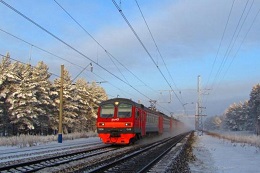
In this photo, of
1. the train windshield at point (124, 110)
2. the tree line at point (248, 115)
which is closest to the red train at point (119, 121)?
the train windshield at point (124, 110)

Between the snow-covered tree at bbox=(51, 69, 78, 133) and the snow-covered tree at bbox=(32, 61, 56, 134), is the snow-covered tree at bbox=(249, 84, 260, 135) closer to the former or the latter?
the snow-covered tree at bbox=(51, 69, 78, 133)

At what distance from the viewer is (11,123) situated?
47312mm

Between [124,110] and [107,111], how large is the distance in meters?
1.35

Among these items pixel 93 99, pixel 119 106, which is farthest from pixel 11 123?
pixel 119 106

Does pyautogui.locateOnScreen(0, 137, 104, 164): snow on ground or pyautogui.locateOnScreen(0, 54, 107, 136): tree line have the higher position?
pyautogui.locateOnScreen(0, 54, 107, 136): tree line

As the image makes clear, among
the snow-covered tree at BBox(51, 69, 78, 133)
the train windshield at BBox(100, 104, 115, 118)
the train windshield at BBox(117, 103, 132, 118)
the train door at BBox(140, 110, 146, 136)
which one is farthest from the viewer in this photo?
the snow-covered tree at BBox(51, 69, 78, 133)

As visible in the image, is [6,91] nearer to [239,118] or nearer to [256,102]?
[256,102]

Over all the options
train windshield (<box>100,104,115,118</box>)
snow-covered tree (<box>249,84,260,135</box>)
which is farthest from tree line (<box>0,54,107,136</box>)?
snow-covered tree (<box>249,84,260,135</box>)

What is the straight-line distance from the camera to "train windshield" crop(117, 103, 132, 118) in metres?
24.9

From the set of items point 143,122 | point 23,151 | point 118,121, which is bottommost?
point 23,151

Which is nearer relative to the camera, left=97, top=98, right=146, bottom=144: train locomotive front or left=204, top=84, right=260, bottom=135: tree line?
left=97, top=98, right=146, bottom=144: train locomotive front

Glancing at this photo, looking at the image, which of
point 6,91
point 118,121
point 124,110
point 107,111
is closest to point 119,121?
point 118,121

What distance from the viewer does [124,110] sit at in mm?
25031

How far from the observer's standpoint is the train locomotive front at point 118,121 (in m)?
24.4
